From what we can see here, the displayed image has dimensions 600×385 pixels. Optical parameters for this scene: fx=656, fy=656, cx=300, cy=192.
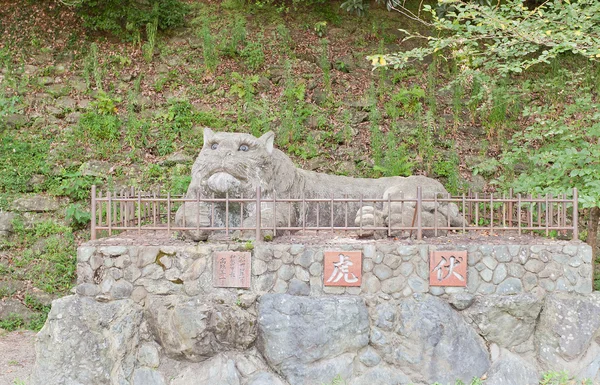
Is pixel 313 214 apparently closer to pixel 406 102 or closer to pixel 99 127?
pixel 406 102

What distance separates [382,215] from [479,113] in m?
6.88

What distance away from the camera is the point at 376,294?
6.62 m

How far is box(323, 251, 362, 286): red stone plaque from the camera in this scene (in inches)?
258

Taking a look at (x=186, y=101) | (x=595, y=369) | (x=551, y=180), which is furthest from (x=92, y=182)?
(x=595, y=369)

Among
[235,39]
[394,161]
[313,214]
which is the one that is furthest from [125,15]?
[313,214]

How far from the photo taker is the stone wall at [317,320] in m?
6.41

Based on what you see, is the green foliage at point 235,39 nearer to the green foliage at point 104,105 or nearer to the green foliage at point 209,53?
the green foliage at point 209,53

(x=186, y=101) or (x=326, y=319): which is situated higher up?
(x=186, y=101)

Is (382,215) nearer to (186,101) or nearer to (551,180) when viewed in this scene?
(551,180)

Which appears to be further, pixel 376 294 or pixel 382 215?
pixel 382 215

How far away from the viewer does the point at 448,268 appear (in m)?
6.60

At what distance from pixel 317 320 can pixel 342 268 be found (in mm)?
571

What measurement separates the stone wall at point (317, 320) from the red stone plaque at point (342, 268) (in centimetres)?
8

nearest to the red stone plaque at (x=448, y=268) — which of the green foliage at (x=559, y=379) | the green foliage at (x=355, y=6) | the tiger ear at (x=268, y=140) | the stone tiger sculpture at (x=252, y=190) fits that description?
the stone tiger sculpture at (x=252, y=190)
